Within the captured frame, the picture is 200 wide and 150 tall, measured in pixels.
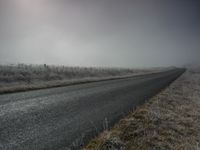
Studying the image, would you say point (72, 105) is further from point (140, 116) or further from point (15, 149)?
point (15, 149)

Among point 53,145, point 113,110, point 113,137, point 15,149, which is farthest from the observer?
point 113,110

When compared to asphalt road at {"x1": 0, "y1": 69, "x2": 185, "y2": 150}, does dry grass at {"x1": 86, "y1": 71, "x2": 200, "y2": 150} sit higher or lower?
lower

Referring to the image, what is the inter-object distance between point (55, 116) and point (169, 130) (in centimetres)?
377

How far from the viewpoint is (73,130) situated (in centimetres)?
580

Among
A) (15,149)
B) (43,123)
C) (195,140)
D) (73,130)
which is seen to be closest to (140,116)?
(195,140)

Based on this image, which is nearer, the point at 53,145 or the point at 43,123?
the point at 53,145

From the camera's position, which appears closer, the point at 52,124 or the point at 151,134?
the point at 151,134

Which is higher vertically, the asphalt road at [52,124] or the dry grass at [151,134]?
the asphalt road at [52,124]

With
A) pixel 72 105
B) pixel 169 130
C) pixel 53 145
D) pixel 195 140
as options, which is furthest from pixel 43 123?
pixel 195 140

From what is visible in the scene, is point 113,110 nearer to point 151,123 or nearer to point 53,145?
point 151,123

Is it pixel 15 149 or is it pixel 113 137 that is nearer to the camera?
pixel 15 149

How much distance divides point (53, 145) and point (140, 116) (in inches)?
153

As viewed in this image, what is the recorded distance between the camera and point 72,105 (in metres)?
9.18

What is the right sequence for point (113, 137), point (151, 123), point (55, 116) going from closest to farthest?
point (113, 137), point (151, 123), point (55, 116)
